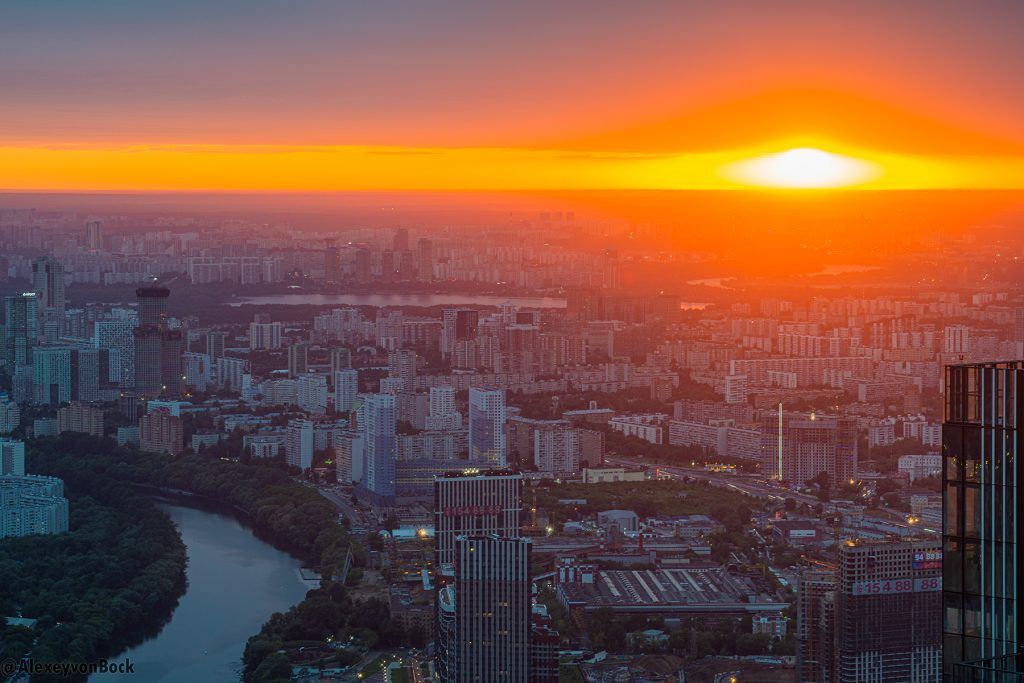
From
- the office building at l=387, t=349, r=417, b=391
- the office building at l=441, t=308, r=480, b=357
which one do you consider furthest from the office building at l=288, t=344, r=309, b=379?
the office building at l=441, t=308, r=480, b=357

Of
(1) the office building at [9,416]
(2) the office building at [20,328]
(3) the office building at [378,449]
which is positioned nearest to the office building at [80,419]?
(1) the office building at [9,416]

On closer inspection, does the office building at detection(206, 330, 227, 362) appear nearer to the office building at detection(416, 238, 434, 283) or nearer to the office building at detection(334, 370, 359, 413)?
the office building at detection(334, 370, 359, 413)

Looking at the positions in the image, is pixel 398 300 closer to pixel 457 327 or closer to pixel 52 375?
pixel 457 327

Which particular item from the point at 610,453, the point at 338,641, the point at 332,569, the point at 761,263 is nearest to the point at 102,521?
the point at 332,569

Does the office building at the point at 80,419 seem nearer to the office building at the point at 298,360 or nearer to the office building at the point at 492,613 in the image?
the office building at the point at 298,360

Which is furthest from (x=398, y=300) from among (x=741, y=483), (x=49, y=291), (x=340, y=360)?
(x=741, y=483)
